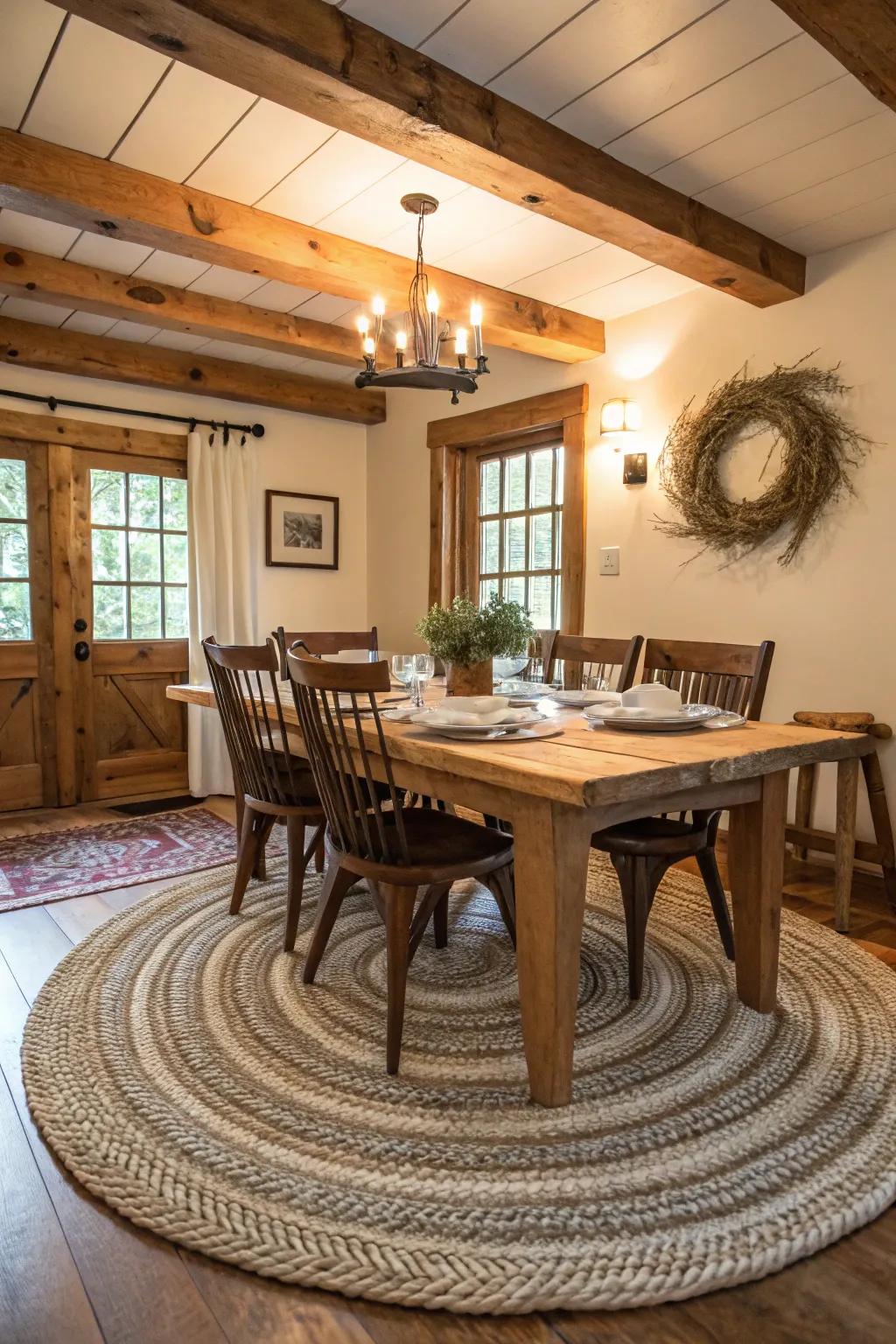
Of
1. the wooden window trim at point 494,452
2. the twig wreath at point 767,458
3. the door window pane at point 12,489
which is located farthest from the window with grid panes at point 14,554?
the twig wreath at point 767,458

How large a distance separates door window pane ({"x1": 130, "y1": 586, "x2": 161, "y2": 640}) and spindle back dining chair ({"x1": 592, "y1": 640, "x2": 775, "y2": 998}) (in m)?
2.97

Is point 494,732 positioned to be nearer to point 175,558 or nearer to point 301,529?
point 175,558

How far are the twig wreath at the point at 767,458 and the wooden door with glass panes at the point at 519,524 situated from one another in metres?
0.77

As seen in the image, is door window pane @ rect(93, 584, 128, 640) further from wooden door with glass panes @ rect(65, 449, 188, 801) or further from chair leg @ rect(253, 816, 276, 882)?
chair leg @ rect(253, 816, 276, 882)

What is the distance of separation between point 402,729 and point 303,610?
3.33 metres

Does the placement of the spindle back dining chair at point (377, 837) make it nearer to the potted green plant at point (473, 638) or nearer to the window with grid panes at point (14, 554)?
the potted green plant at point (473, 638)

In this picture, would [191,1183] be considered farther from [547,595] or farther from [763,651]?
[547,595]

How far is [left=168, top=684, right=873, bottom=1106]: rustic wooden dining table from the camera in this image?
144 cm

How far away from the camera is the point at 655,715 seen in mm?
1825

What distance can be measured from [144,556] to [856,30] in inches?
149

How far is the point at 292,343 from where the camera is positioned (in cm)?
386

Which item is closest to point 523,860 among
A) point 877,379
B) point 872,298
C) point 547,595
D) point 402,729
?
point 402,729

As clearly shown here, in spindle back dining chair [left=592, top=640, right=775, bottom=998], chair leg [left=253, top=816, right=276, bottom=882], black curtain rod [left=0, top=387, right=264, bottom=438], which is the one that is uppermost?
black curtain rod [left=0, top=387, right=264, bottom=438]

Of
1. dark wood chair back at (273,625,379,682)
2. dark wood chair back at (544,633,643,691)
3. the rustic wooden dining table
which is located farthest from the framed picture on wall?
the rustic wooden dining table
